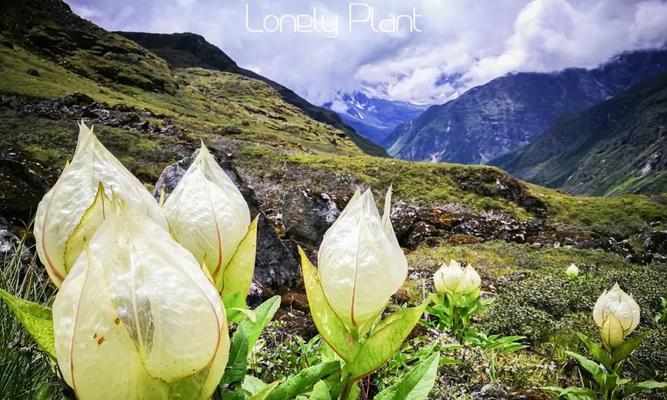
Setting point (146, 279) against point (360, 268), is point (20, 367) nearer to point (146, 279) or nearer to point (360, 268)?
point (146, 279)

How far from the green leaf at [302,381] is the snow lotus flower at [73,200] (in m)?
0.63

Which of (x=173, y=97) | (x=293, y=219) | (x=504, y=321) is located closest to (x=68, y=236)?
(x=504, y=321)

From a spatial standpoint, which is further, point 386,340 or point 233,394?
point 233,394

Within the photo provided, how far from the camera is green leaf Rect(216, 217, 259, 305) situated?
115 cm

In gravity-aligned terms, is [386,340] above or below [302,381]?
above

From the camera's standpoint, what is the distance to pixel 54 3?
8306 centimetres

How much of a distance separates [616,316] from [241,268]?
318 centimetres

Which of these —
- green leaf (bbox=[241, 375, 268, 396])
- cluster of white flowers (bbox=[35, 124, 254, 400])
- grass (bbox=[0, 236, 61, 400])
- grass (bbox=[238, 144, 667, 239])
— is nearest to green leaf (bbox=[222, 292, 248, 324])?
cluster of white flowers (bbox=[35, 124, 254, 400])

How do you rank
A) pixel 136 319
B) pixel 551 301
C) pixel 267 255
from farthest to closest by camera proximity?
pixel 551 301 → pixel 267 255 → pixel 136 319

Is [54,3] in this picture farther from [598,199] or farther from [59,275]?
[59,275]

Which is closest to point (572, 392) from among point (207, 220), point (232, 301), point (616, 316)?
point (616, 316)

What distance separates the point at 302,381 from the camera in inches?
47.6

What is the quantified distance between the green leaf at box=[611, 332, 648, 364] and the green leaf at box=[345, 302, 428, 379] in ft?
10.0

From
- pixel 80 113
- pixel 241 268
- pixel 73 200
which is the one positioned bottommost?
pixel 241 268
